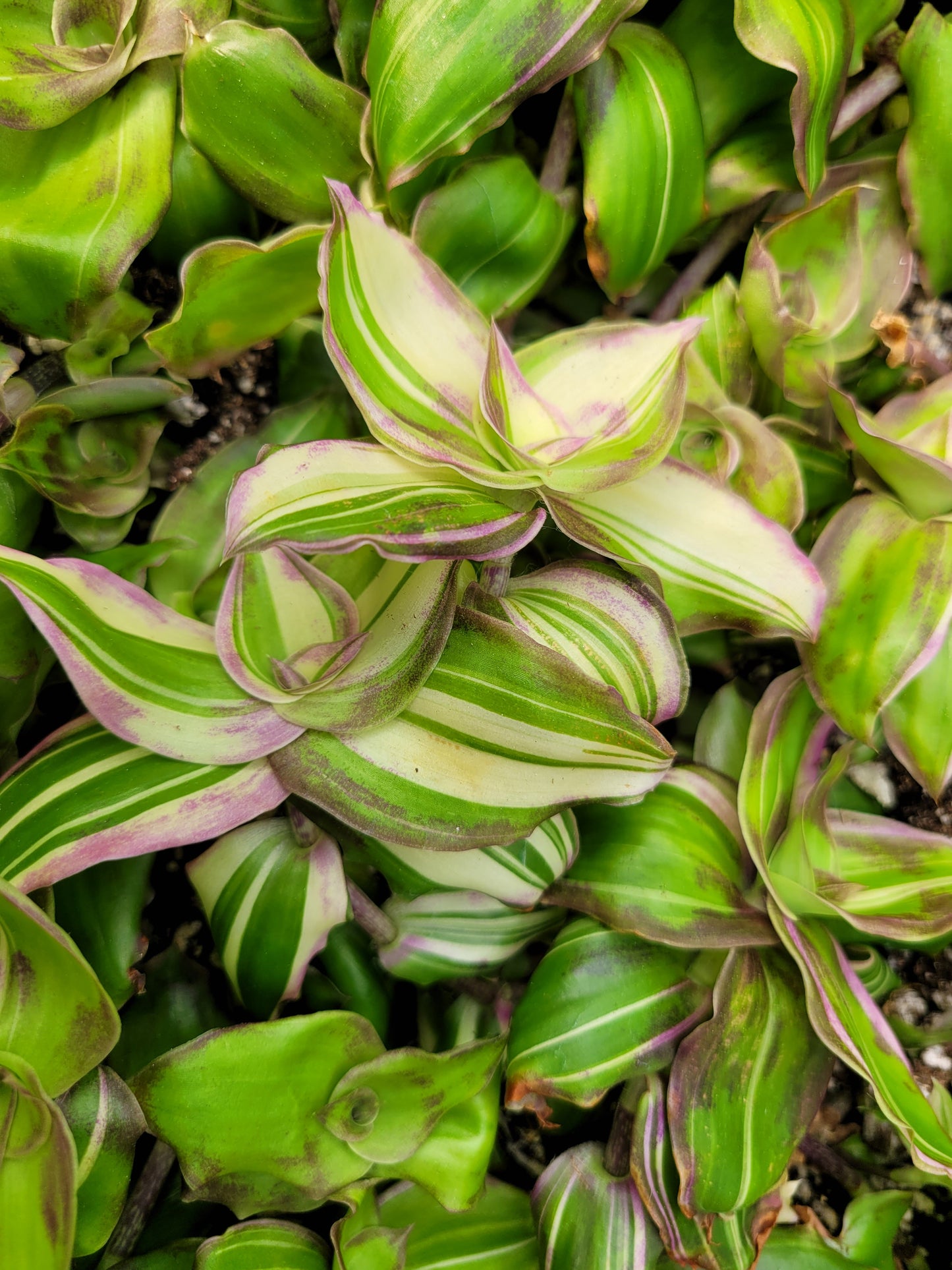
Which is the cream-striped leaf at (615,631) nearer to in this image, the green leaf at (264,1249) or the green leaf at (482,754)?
the green leaf at (482,754)

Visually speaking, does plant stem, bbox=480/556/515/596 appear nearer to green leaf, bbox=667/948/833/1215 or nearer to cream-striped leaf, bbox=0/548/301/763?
cream-striped leaf, bbox=0/548/301/763

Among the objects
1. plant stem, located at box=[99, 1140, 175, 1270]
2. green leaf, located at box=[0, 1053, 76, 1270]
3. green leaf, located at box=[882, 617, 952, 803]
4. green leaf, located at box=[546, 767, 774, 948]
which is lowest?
plant stem, located at box=[99, 1140, 175, 1270]

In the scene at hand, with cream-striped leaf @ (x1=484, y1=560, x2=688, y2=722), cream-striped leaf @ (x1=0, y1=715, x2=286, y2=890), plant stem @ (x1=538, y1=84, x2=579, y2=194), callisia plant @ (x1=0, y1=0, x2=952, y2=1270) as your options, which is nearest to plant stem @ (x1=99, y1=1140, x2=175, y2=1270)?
callisia plant @ (x1=0, y1=0, x2=952, y2=1270)

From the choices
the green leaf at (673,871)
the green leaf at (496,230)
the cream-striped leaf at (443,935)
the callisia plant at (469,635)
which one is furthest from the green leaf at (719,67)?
the cream-striped leaf at (443,935)

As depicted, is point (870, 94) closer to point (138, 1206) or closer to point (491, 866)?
point (491, 866)

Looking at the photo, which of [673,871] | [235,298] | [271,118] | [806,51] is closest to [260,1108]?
[673,871]

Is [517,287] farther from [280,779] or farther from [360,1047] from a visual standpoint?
[360,1047]

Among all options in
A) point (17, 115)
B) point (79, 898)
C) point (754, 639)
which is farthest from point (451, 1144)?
point (17, 115)
